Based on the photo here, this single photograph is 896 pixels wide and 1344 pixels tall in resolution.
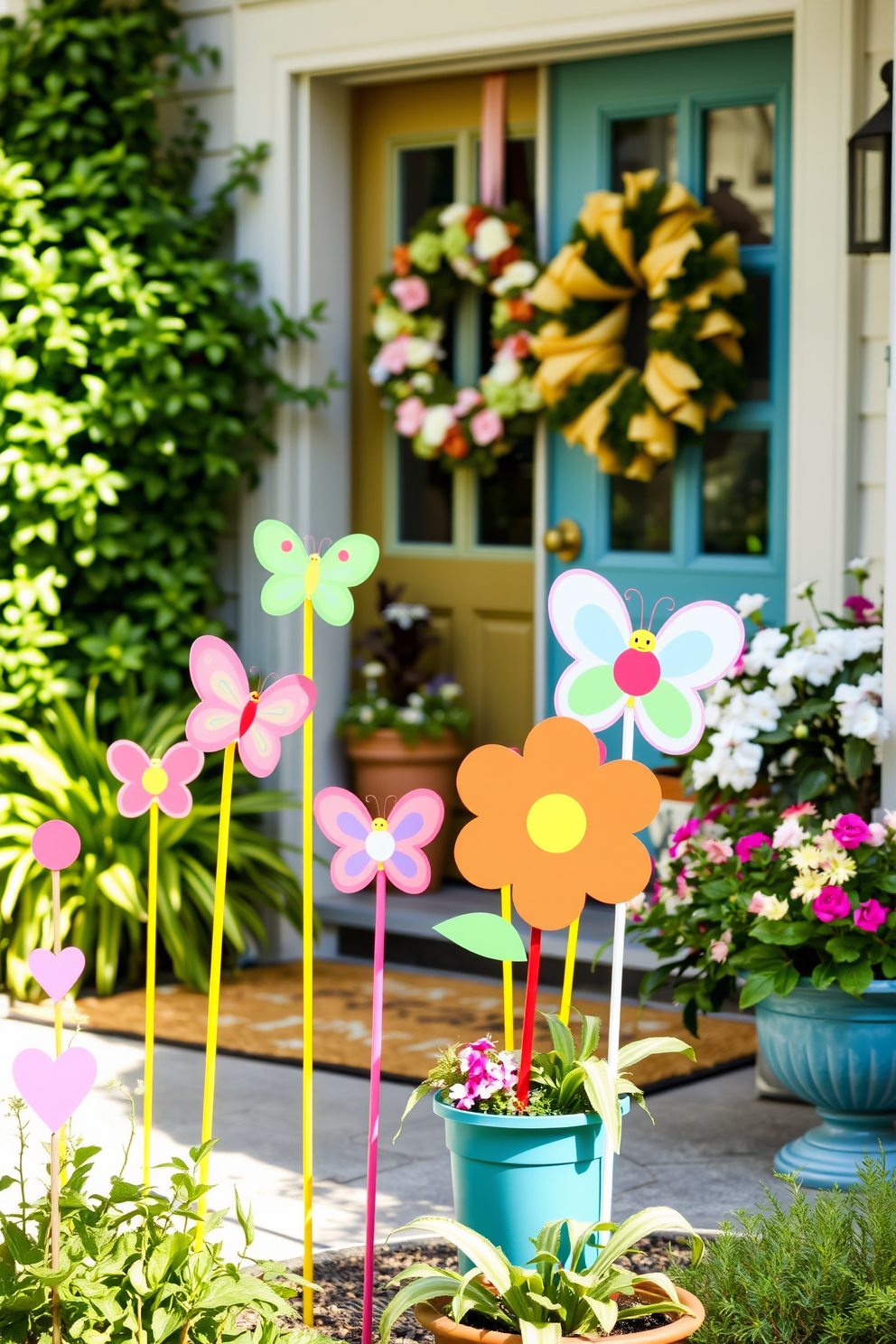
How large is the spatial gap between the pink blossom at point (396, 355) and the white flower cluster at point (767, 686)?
6.46 ft

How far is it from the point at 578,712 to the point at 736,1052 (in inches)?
85.6

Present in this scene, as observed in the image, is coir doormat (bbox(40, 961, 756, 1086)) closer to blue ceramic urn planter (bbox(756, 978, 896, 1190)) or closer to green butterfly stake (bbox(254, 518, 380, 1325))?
blue ceramic urn planter (bbox(756, 978, 896, 1190))

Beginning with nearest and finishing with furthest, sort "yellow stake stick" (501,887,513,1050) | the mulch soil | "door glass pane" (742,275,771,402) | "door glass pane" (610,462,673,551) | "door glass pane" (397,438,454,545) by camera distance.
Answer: "yellow stake stick" (501,887,513,1050), the mulch soil, "door glass pane" (742,275,771,402), "door glass pane" (610,462,673,551), "door glass pane" (397,438,454,545)

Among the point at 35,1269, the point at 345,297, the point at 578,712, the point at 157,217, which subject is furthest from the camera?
the point at 345,297

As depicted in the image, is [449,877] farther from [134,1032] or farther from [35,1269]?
[35,1269]

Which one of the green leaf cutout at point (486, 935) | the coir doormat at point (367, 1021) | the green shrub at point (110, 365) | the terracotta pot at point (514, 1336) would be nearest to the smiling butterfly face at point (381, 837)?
the green leaf cutout at point (486, 935)

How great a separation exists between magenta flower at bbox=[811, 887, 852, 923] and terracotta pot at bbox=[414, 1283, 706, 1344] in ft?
3.25

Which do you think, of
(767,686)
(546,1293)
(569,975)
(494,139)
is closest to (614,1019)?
(569,975)

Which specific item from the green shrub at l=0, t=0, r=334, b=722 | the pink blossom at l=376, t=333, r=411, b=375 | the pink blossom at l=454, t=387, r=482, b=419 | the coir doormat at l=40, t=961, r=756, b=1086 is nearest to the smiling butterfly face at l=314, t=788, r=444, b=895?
the coir doormat at l=40, t=961, r=756, b=1086

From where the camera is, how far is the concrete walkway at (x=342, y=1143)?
3023 millimetres

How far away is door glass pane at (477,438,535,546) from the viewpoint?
5094 millimetres

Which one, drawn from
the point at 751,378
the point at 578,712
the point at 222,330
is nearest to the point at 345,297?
the point at 222,330

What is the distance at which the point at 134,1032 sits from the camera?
419 cm

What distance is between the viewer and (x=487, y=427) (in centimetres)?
494
